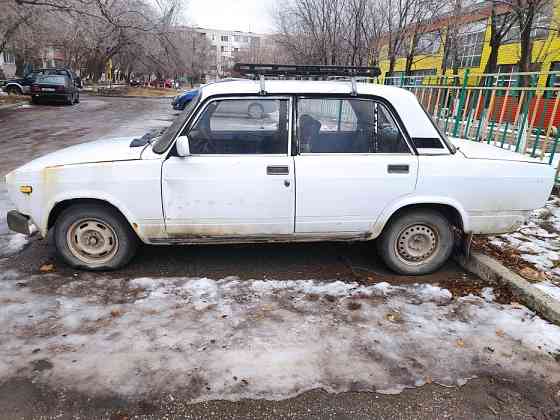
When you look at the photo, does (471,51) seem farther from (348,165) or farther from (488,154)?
(348,165)

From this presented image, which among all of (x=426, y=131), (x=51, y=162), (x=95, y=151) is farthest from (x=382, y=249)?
(x=51, y=162)

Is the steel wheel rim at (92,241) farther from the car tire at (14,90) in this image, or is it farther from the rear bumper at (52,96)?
the car tire at (14,90)

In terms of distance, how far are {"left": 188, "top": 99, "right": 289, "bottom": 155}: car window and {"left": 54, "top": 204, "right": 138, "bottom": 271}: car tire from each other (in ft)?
3.33

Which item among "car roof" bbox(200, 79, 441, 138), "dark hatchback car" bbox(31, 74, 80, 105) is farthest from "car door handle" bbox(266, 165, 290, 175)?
"dark hatchback car" bbox(31, 74, 80, 105)

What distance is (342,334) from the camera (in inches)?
123

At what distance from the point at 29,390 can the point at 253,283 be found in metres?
1.90

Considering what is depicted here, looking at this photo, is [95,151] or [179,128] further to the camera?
[95,151]

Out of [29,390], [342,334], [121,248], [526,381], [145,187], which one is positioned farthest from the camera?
[121,248]

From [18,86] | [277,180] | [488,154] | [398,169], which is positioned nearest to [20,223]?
[277,180]

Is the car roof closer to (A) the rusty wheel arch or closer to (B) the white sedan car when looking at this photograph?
(B) the white sedan car

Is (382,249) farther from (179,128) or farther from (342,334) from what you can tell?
(179,128)

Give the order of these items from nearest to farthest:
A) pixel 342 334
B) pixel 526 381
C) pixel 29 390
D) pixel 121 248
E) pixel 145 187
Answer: pixel 29 390 → pixel 526 381 → pixel 342 334 → pixel 145 187 → pixel 121 248

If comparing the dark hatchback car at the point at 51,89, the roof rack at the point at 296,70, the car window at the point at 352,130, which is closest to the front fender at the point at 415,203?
the car window at the point at 352,130

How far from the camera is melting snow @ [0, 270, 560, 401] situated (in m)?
2.65
